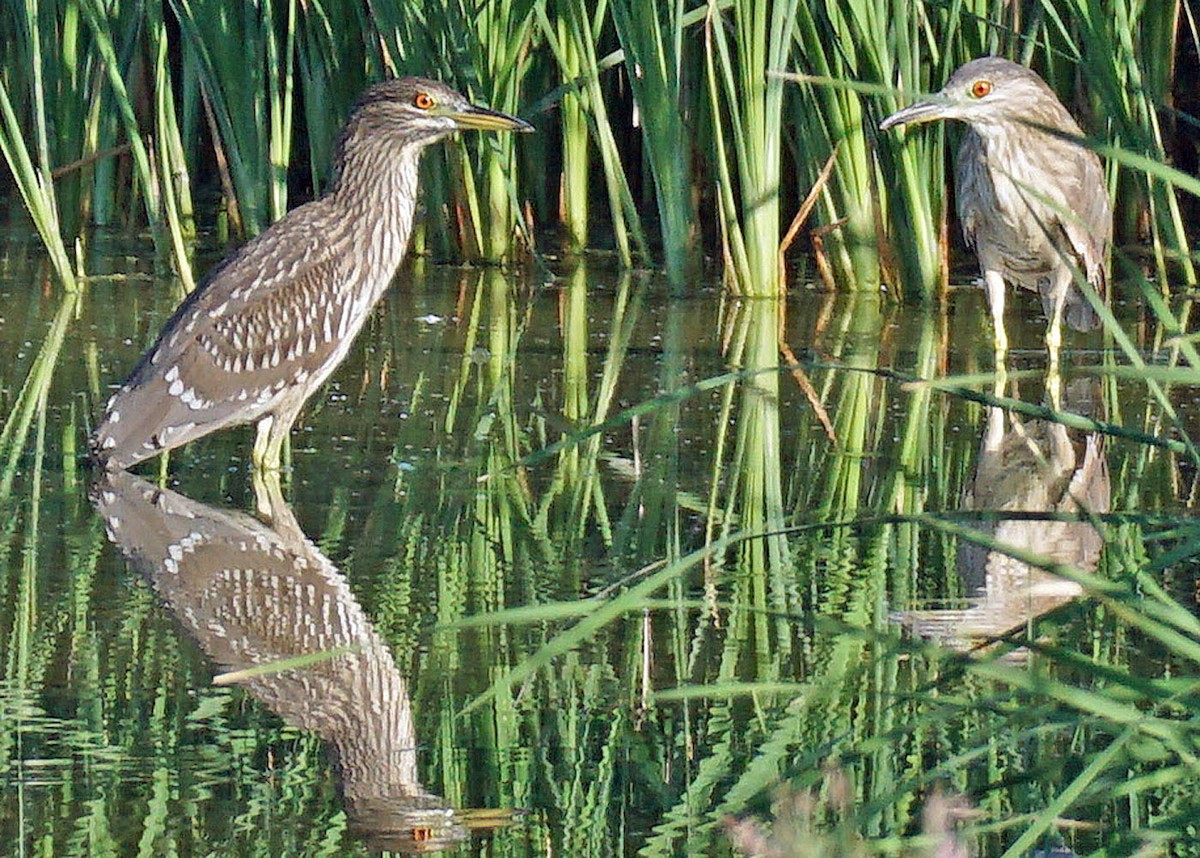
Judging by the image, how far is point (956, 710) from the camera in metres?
3.04

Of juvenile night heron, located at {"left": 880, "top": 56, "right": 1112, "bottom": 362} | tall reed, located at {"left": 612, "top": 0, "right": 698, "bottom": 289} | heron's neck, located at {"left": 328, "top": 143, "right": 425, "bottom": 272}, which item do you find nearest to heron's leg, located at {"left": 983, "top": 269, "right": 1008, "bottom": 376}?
juvenile night heron, located at {"left": 880, "top": 56, "right": 1112, "bottom": 362}

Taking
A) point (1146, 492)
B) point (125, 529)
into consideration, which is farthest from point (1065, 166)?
point (125, 529)

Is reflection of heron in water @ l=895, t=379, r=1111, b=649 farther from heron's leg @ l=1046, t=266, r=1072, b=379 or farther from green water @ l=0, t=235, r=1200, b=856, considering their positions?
heron's leg @ l=1046, t=266, r=1072, b=379

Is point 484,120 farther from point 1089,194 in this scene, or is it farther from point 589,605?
point 589,605

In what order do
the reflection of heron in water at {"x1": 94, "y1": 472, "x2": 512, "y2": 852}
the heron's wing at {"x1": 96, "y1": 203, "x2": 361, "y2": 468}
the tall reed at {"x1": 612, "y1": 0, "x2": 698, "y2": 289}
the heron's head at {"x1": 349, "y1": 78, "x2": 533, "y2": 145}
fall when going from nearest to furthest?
the reflection of heron in water at {"x1": 94, "y1": 472, "x2": 512, "y2": 852}
the heron's wing at {"x1": 96, "y1": 203, "x2": 361, "y2": 468}
the heron's head at {"x1": 349, "y1": 78, "x2": 533, "y2": 145}
the tall reed at {"x1": 612, "y1": 0, "x2": 698, "y2": 289}

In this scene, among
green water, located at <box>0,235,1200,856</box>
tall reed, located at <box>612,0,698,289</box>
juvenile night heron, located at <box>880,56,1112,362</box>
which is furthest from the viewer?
tall reed, located at <box>612,0,698,289</box>

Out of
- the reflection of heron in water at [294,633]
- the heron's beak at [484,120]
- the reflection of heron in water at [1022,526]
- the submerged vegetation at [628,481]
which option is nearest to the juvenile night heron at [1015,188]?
the submerged vegetation at [628,481]

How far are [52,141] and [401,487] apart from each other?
17.3ft

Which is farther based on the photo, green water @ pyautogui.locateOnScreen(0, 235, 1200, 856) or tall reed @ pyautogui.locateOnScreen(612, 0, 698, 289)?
tall reed @ pyautogui.locateOnScreen(612, 0, 698, 289)

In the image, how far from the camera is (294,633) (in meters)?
5.14

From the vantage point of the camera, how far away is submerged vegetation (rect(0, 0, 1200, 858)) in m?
3.56

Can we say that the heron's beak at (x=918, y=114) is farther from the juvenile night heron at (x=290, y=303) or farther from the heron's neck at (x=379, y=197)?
the heron's neck at (x=379, y=197)

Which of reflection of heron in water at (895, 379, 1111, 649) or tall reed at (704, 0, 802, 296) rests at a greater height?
tall reed at (704, 0, 802, 296)

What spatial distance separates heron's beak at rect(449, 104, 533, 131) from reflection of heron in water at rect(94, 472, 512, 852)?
1712mm
